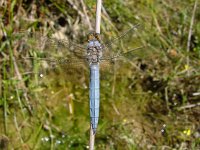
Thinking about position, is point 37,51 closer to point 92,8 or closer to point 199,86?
point 92,8

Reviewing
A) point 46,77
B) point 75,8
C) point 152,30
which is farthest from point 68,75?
point 152,30

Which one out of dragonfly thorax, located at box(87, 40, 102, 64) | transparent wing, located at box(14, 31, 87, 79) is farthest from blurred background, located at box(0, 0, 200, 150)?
dragonfly thorax, located at box(87, 40, 102, 64)

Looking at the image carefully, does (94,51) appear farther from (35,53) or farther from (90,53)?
(35,53)

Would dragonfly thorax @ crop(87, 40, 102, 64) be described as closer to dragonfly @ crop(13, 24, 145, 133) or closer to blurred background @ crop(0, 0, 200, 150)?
dragonfly @ crop(13, 24, 145, 133)

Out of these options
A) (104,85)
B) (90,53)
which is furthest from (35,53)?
Answer: (90,53)

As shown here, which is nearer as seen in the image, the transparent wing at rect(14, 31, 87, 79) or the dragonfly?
the dragonfly
